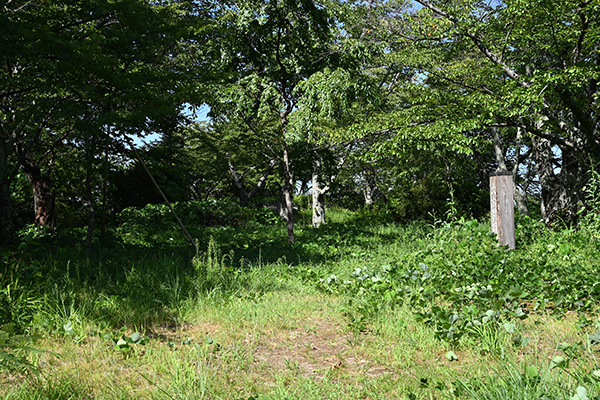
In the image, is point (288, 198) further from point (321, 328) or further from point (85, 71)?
point (321, 328)

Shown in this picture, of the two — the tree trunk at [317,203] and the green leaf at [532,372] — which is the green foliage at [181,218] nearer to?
the tree trunk at [317,203]

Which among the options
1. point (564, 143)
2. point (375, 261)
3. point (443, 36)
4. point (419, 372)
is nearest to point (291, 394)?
point (419, 372)

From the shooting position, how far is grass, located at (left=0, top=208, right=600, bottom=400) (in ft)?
8.24

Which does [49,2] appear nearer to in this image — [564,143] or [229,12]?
[229,12]

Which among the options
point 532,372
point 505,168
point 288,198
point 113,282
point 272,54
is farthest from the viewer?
point 505,168

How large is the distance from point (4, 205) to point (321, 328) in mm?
6556

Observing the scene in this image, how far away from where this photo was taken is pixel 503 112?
947cm

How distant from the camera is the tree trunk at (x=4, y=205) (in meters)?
7.08

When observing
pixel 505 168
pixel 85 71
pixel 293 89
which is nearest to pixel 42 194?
pixel 85 71

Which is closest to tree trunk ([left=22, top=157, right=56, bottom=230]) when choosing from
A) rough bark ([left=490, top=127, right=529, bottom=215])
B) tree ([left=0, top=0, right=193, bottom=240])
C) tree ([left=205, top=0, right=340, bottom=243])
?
tree ([left=0, top=0, right=193, bottom=240])

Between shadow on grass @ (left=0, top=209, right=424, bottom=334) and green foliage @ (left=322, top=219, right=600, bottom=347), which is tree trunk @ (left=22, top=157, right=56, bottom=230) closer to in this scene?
shadow on grass @ (left=0, top=209, right=424, bottom=334)

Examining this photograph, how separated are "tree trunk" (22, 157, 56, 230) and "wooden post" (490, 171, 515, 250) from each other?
1186 cm

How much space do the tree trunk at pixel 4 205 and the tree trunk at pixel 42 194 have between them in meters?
4.97

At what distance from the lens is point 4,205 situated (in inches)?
291
